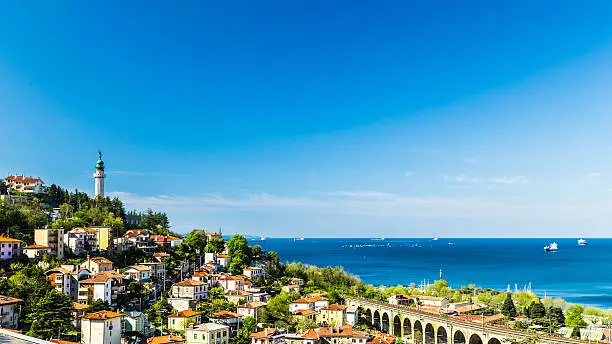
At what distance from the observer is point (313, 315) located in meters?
39.9

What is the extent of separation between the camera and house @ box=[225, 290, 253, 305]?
40188 millimetres

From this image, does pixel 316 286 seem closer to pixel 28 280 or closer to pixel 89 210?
pixel 89 210

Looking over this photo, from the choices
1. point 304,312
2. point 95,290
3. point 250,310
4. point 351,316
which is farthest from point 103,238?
point 351,316

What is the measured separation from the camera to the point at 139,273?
134ft

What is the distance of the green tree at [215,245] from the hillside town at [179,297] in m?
0.15

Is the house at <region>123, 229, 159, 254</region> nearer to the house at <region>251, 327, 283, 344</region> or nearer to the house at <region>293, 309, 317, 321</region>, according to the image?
the house at <region>293, 309, 317, 321</region>

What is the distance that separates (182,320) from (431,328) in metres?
21.7

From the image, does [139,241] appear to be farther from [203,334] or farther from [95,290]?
[203,334]

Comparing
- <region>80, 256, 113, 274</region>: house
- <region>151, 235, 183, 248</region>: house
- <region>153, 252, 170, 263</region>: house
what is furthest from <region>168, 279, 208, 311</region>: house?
<region>151, 235, 183, 248</region>: house

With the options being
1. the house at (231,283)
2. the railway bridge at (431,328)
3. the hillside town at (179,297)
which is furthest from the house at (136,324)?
the railway bridge at (431,328)

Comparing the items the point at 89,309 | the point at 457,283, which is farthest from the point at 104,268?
the point at 457,283

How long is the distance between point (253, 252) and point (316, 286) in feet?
26.1

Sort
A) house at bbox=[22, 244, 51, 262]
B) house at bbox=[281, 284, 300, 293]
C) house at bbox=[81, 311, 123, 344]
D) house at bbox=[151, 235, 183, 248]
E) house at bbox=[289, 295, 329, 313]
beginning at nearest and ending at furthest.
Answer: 1. house at bbox=[81, 311, 123, 344]
2. house at bbox=[22, 244, 51, 262]
3. house at bbox=[289, 295, 329, 313]
4. house at bbox=[281, 284, 300, 293]
5. house at bbox=[151, 235, 183, 248]

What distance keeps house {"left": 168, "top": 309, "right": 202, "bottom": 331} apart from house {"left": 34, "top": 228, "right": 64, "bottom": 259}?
551 inches
